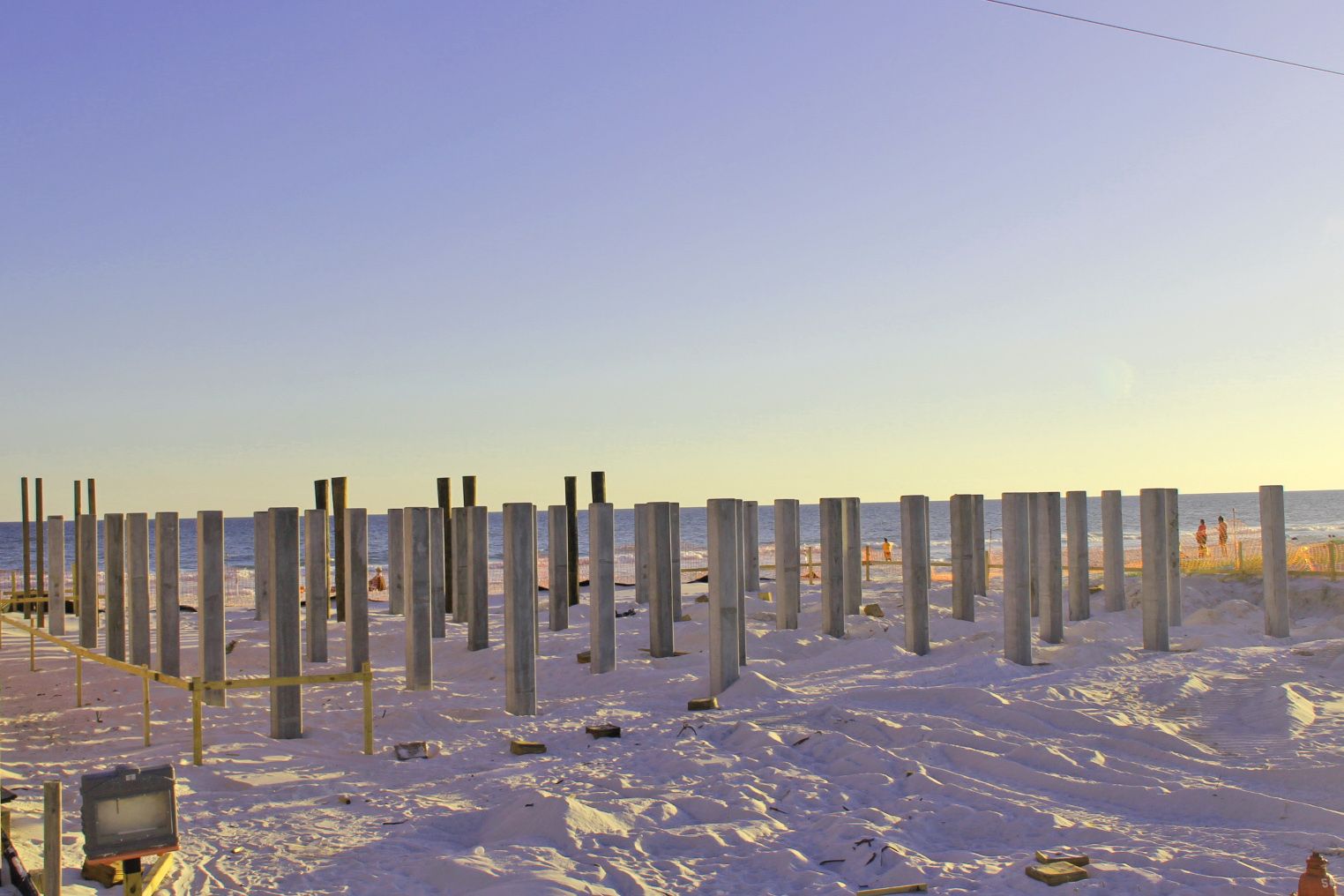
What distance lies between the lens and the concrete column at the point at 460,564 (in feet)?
55.4

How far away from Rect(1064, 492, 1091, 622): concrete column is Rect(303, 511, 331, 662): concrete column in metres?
10.2

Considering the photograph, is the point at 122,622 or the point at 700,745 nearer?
the point at 700,745

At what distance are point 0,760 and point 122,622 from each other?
263 inches

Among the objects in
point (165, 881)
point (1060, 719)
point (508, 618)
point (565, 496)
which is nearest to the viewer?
point (165, 881)

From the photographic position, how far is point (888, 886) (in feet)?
21.3

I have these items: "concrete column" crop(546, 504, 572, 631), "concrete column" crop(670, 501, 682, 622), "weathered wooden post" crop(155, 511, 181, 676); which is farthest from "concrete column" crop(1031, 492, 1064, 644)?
"weathered wooden post" crop(155, 511, 181, 676)

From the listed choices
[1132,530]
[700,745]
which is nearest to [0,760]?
[700,745]

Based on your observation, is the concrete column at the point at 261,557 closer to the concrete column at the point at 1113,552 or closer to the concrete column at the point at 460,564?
the concrete column at the point at 460,564

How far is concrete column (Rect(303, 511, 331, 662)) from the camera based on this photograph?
15.0 meters

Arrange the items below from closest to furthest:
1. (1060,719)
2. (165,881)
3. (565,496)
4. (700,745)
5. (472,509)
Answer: (165,881), (700,745), (1060,719), (472,509), (565,496)

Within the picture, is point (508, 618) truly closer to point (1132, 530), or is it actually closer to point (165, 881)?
point (165, 881)

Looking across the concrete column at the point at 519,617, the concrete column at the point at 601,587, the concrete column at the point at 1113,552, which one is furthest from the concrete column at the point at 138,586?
the concrete column at the point at 1113,552

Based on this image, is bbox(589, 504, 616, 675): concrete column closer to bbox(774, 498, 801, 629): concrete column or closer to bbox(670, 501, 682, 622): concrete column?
bbox(670, 501, 682, 622): concrete column

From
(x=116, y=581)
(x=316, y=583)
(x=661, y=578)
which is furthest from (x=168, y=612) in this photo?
(x=661, y=578)
